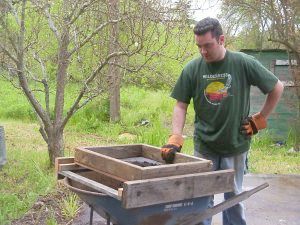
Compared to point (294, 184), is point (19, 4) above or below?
above

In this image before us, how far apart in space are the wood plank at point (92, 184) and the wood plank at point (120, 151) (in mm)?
389

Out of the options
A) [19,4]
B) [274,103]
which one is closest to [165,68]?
[19,4]

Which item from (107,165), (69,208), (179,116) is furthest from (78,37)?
(107,165)

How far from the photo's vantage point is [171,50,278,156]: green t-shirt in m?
3.82

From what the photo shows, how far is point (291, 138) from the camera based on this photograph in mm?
10008

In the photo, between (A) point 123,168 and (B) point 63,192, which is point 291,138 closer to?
(B) point 63,192

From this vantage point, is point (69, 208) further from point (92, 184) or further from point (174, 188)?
point (174, 188)

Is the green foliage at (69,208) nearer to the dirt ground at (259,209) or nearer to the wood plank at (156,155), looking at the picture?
the dirt ground at (259,209)

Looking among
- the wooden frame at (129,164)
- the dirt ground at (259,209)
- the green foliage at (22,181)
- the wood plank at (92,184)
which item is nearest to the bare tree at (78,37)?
the green foliage at (22,181)

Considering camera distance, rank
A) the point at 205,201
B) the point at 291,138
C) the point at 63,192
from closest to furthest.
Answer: the point at 205,201, the point at 63,192, the point at 291,138

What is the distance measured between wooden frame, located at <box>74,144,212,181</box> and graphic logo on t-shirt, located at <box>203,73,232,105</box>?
24.2 inches

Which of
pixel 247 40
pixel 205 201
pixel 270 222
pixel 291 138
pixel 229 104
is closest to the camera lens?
pixel 205 201

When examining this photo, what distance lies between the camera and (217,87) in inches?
152

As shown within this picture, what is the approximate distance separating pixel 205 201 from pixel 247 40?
852 centimetres
